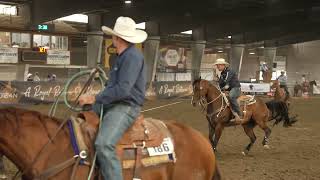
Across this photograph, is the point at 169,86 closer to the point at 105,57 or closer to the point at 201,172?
the point at 105,57

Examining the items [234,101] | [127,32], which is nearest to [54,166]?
[127,32]

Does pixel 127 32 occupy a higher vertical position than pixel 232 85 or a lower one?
higher

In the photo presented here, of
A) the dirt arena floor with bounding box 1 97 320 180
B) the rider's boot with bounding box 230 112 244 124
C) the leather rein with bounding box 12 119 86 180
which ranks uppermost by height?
the leather rein with bounding box 12 119 86 180

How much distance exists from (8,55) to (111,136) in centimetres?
2871

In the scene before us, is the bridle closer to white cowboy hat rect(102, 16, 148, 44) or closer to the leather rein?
white cowboy hat rect(102, 16, 148, 44)

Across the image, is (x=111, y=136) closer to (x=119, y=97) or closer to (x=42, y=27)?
(x=119, y=97)

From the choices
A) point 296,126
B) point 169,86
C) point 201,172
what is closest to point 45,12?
point 169,86

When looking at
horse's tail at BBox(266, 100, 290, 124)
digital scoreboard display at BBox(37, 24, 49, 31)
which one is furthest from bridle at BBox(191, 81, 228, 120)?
digital scoreboard display at BBox(37, 24, 49, 31)

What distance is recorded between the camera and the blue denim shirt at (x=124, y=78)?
4.33m

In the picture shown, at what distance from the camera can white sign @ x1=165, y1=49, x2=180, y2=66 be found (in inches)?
1688

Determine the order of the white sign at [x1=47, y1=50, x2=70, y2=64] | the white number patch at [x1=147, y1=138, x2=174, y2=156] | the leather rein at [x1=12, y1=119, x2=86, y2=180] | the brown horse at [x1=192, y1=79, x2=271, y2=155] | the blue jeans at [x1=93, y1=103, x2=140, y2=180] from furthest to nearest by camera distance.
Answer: the white sign at [x1=47, y1=50, x2=70, y2=64], the brown horse at [x1=192, y1=79, x2=271, y2=155], the white number patch at [x1=147, y1=138, x2=174, y2=156], the blue jeans at [x1=93, y1=103, x2=140, y2=180], the leather rein at [x1=12, y1=119, x2=86, y2=180]

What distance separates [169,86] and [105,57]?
18.2 feet

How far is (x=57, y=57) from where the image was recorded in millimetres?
34094

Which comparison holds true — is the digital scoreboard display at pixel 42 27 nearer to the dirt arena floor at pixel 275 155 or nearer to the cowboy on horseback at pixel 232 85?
the dirt arena floor at pixel 275 155
